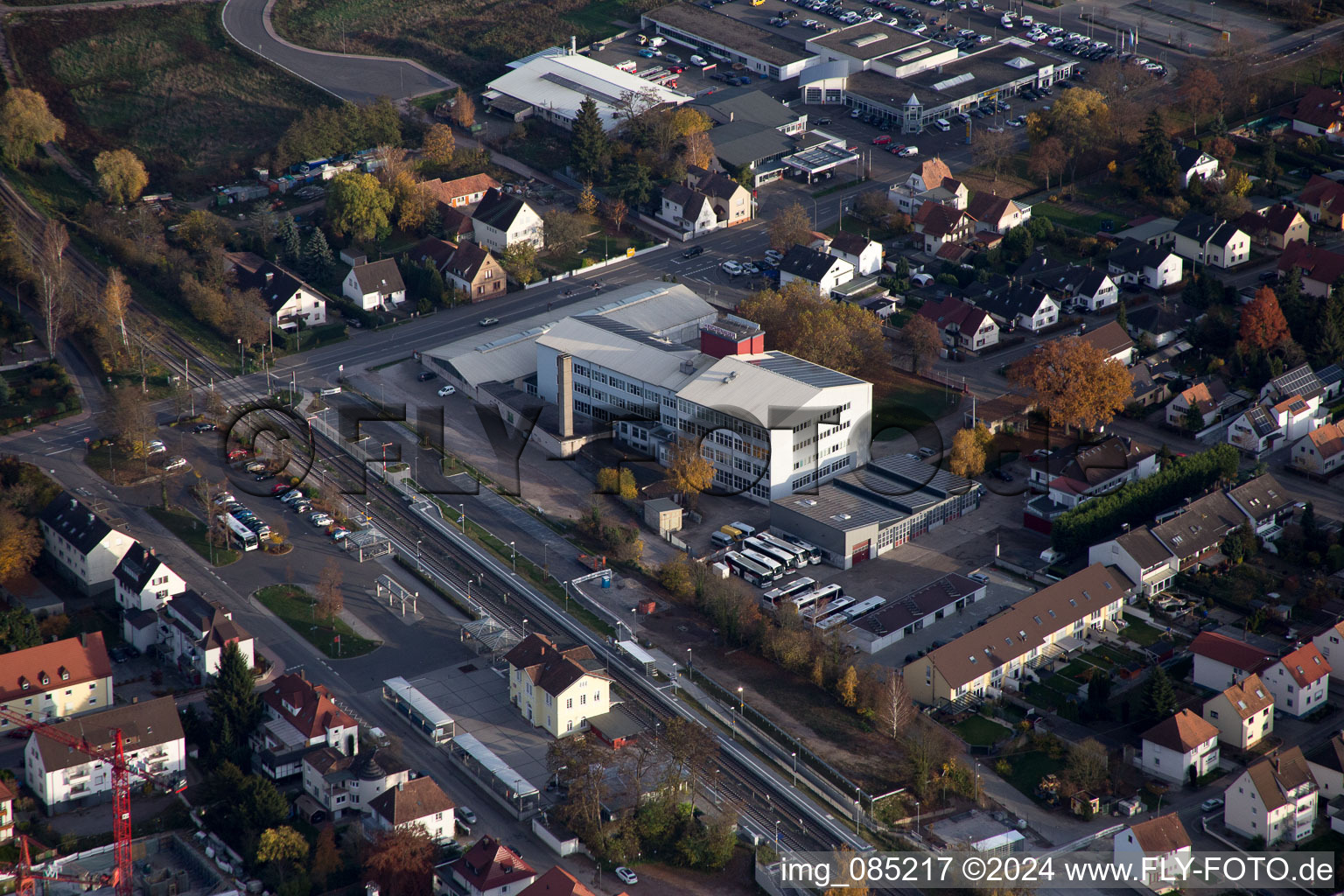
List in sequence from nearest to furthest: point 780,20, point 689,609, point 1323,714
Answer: point 1323,714, point 689,609, point 780,20

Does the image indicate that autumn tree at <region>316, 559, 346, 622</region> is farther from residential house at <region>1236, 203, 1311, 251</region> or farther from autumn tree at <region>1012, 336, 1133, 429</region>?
residential house at <region>1236, 203, 1311, 251</region>

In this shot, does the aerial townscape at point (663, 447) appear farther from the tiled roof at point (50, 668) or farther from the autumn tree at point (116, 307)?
the autumn tree at point (116, 307)

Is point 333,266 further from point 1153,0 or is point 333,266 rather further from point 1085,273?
point 1153,0

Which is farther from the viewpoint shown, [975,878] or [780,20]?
[780,20]

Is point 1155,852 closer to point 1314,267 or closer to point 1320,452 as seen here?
point 1320,452

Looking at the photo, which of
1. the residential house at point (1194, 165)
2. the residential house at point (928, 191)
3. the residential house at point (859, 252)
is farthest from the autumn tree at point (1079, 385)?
the residential house at point (1194, 165)

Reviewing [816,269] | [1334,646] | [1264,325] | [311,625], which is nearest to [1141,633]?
[1334,646]

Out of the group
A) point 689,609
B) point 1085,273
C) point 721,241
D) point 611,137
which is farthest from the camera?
point 611,137

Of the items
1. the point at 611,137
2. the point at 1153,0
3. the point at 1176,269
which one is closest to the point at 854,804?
the point at 1176,269
